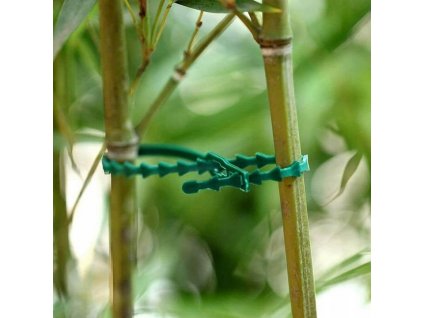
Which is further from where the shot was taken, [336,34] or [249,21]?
[336,34]

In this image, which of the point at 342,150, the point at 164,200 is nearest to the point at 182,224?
the point at 164,200

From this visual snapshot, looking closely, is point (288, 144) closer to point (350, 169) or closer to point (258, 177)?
point (258, 177)

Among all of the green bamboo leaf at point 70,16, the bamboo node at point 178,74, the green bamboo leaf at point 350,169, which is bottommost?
the green bamboo leaf at point 350,169

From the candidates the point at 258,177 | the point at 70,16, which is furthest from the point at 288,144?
the point at 70,16

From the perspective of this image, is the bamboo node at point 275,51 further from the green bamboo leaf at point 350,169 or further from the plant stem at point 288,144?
the green bamboo leaf at point 350,169

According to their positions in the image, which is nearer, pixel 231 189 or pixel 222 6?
pixel 222 6

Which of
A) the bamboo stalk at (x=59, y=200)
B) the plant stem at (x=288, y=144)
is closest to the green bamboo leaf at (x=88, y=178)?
the bamboo stalk at (x=59, y=200)
